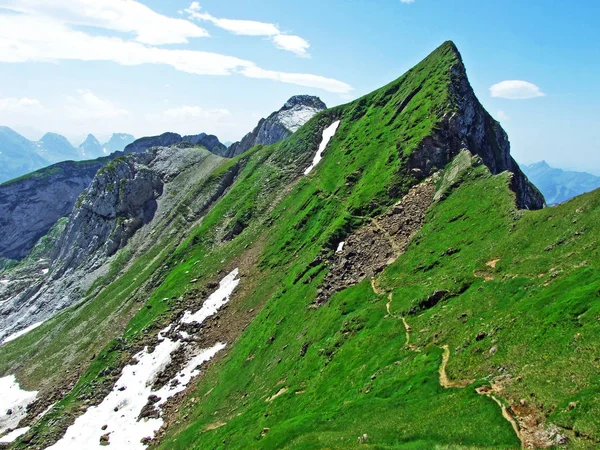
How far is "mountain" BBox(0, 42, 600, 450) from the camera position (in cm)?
3197

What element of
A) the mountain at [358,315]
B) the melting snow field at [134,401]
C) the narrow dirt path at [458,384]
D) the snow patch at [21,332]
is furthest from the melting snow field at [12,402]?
the narrow dirt path at [458,384]

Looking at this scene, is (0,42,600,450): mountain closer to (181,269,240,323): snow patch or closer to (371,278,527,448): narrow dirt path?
(371,278,527,448): narrow dirt path

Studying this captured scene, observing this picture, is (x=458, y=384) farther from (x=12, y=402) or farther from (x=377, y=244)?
(x=12, y=402)

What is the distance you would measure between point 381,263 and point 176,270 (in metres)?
80.8

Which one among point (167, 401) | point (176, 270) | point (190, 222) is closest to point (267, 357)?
point (167, 401)

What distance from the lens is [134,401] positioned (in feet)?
263

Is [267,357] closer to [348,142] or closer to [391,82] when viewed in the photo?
[348,142]

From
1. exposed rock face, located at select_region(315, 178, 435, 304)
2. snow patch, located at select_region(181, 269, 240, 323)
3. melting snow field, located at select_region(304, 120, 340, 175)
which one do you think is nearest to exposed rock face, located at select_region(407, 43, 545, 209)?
exposed rock face, located at select_region(315, 178, 435, 304)

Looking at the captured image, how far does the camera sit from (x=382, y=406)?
121 feet

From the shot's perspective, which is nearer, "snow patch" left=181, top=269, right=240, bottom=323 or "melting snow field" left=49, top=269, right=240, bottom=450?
"melting snow field" left=49, top=269, right=240, bottom=450

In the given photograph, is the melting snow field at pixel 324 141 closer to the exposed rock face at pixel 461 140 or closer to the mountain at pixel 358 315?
the mountain at pixel 358 315

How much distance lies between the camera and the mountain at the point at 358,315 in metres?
32.0

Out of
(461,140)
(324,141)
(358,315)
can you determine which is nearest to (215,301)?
(358,315)

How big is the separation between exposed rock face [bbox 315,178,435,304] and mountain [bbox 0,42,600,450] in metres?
0.45
